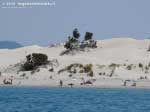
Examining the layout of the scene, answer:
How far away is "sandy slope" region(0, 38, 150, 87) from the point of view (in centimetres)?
9744

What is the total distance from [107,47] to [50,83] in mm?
35413

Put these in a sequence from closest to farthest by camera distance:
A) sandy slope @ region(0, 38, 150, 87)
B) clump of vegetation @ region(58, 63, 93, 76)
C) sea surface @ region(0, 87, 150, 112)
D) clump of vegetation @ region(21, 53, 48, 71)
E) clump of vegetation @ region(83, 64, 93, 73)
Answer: sea surface @ region(0, 87, 150, 112) < sandy slope @ region(0, 38, 150, 87) < clump of vegetation @ region(58, 63, 93, 76) < clump of vegetation @ region(83, 64, 93, 73) < clump of vegetation @ region(21, 53, 48, 71)

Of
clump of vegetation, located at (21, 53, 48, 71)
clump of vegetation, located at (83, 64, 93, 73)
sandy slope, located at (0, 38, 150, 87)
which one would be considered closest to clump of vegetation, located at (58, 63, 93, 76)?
clump of vegetation, located at (83, 64, 93, 73)

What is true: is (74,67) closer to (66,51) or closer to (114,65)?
(114,65)

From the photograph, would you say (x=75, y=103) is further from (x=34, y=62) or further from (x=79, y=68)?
(x=34, y=62)

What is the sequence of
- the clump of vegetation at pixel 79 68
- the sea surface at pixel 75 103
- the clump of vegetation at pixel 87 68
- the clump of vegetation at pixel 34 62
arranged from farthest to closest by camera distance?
the clump of vegetation at pixel 34 62
the clump of vegetation at pixel 87 68
the clump of vegetation at pixel 79 68
the sea surface at pixel 75 103

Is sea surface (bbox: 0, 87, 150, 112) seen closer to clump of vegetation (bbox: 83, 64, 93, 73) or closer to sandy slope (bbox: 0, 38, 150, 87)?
sandy slope (bbox: 0, 38, 150, 87)

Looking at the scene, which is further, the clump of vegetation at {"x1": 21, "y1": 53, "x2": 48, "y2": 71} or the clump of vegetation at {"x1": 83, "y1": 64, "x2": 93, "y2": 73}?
the clump of vegetation at {"x1": 21, "y1": 53, "x2": 48, "y2": 71}

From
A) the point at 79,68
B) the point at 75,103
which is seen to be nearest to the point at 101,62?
the point at 79,68

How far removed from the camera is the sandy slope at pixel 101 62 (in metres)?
97.4

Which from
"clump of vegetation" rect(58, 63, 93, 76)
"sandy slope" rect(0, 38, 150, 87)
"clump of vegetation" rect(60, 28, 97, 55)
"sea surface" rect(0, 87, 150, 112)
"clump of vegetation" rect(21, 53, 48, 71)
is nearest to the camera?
"sea surface" rect(0, 87, 150, 112)

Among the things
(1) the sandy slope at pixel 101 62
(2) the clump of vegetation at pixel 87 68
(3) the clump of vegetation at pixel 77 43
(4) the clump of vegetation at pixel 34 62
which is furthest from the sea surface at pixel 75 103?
(3) the clump of vegetation at pixel 77 43

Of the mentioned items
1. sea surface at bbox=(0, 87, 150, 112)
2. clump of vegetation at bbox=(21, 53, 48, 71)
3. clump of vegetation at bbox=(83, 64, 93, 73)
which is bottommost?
sea surface at bbox=(0, 87, 150, 112)

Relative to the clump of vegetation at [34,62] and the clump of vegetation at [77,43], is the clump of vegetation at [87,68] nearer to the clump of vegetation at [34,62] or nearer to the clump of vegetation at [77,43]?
the clump of vegetation at [34,62]
